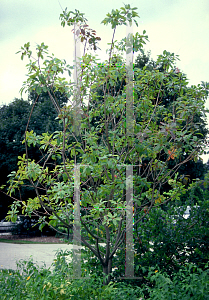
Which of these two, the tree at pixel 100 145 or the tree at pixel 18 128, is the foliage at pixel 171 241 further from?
the tree at pixel 18 128

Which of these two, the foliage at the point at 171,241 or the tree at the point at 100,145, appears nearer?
the tree at the point at 100,145

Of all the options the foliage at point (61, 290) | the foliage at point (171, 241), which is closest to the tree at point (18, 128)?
the foliage at point (171, 241)

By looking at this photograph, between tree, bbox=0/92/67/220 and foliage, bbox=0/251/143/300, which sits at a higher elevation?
tree, bbox=0/92/67/220

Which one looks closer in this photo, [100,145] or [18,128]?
[100,145]

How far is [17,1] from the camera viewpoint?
15.4 ft

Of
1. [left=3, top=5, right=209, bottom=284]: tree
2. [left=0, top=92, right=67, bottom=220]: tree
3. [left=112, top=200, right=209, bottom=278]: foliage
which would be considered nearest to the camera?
[left=3, top=5, right=209, bottom=284]: tree

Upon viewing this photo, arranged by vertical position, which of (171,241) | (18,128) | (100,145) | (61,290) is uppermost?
(18,128)

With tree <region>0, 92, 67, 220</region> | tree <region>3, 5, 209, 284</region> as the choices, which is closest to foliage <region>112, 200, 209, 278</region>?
tree <region>3, 5, 209, 284</region>

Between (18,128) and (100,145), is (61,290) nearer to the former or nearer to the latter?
(100,145)

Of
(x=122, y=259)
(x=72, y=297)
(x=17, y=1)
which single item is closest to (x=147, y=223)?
(x=122, y=259)

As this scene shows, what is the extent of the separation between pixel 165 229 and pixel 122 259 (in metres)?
0.74

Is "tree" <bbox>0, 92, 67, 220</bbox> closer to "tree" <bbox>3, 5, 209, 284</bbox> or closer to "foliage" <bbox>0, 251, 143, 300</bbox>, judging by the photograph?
"tree" <bbox>3, 5, 209, 284</bbox>

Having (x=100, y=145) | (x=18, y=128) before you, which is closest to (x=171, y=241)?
(x=100, y=145)

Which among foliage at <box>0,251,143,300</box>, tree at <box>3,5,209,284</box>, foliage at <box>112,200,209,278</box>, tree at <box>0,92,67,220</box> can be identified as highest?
tree at <box>0,92,67,220</box>
